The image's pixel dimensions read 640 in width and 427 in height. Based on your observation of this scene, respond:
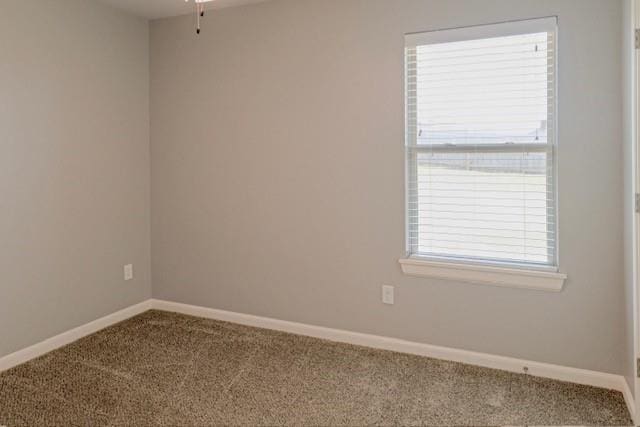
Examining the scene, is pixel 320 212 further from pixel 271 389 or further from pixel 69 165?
pixel 69 165

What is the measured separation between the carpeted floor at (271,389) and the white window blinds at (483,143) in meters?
0.77

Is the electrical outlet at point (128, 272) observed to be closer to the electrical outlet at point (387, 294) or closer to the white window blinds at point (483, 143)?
the electrical outlet at point (387, 294)

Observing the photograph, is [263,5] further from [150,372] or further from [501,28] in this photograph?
[150,372]

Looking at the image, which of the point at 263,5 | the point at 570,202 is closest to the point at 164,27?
the point at 263,5

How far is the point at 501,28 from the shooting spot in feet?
8.92

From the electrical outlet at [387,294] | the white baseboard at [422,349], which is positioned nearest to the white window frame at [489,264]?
the electrical outlet at [387,294]

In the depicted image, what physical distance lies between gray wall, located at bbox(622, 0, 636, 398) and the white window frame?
33 cm

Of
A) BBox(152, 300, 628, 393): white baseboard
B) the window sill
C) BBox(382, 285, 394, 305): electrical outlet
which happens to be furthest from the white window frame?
BBox(152, 300, 628, 393): white baseboard

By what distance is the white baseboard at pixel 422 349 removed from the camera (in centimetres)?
264

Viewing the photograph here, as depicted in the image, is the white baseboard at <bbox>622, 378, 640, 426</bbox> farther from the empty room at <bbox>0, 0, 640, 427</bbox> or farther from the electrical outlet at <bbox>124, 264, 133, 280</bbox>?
the electrical outlet at <bbox>124, 264, 133, 280</bbox>

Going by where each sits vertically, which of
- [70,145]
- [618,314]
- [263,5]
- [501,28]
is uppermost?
[263,5]

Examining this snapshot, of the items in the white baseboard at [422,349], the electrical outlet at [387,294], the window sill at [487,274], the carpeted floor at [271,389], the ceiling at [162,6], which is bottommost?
the carpeted floor at [271,389]

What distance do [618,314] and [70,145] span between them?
12.0 ft

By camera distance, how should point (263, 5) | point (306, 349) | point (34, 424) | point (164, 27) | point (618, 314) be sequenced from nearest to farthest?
1. point (34, 424)
2. point (618, 314)
3. point (306, 349)
4. point (263, 5)
5. point (164, 27)
